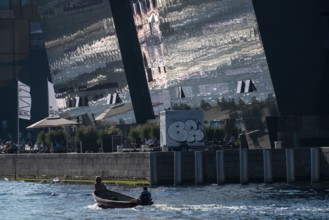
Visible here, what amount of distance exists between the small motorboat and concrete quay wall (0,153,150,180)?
44.4 ft

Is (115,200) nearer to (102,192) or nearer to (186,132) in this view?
(102,192)

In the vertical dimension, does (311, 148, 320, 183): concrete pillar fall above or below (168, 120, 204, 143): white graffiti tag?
below

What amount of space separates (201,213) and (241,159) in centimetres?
1525

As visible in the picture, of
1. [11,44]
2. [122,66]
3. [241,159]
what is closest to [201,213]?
[241,159]

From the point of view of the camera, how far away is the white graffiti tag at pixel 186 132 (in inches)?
3327

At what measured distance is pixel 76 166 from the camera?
3438 inches

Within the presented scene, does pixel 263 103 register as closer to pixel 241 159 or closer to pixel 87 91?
pixel 241 159

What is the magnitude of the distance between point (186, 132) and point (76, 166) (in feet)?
26.9

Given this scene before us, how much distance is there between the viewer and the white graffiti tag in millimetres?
84500

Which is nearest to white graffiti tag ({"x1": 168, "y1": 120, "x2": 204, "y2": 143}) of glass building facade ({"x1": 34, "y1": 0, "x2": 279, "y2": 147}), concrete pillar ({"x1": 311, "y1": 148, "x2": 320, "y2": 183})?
glass building facade ({"x1": 34, "y1": 0, "x2": 279, "y2": 147})

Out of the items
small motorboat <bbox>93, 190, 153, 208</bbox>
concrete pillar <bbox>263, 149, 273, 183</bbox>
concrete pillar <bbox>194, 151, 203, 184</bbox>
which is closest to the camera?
small motorboat <bbox>93, 190, 153, 208</bbox>

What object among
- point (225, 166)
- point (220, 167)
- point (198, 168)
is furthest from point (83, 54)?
point (220, 167)

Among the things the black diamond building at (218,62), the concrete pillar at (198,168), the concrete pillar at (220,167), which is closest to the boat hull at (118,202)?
the concrete pillar at (198,168)

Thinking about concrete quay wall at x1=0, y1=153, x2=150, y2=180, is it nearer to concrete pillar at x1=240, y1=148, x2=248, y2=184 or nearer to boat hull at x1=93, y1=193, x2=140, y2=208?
concrete pillar at x1=240, y1=148, x2=248, y2=184
